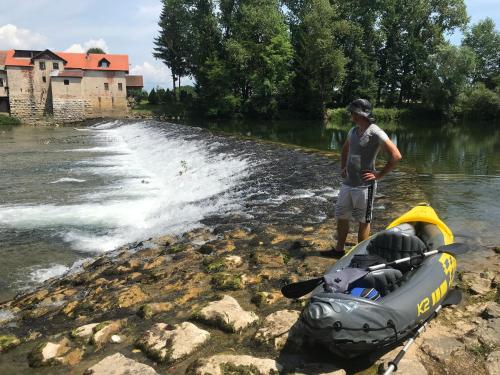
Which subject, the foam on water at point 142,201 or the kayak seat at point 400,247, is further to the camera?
the foam on water at point 142,201

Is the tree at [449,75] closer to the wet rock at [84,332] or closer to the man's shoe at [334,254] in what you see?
the man's shoe at [334,254]

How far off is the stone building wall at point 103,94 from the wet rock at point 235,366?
2310 inches

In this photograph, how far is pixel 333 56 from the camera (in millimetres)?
45875

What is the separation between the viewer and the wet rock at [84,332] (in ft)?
15.6

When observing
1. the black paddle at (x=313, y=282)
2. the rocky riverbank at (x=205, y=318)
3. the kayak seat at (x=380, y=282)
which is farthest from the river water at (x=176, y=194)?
the kayak seat at (x=380, y=282)

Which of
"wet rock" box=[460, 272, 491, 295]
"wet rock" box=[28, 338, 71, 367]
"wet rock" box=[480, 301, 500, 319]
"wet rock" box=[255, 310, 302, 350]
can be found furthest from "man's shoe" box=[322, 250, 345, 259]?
"wet rock" box=[28, 338, 71, 367]

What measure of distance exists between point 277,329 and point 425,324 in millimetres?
1631

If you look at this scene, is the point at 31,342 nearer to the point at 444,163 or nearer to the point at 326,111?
the point at 444,163

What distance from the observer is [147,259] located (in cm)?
749

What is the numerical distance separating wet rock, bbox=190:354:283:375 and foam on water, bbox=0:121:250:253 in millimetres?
5200

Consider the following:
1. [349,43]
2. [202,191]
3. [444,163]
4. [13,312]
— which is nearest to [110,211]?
[202,191]

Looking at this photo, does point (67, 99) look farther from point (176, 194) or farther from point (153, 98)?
point (176, 194)

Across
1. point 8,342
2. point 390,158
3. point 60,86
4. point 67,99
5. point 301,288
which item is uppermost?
point 60,86

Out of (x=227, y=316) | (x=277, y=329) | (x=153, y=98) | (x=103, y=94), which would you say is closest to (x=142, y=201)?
(x=227, y=316)
